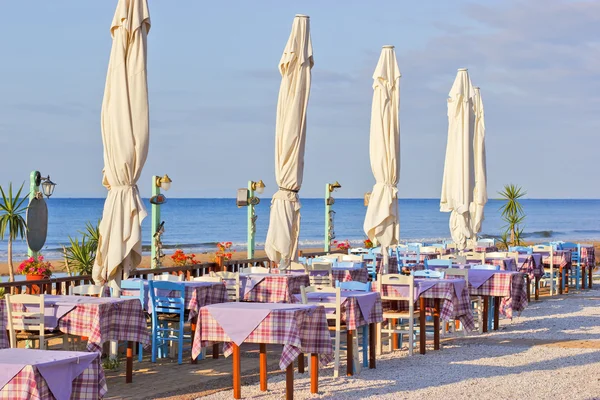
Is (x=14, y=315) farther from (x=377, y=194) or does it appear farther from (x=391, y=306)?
(x=377, y=194)

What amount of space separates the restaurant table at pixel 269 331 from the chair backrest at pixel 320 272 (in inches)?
141

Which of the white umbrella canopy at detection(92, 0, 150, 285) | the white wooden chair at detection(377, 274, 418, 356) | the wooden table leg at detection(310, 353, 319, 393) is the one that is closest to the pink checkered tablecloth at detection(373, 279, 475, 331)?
the white wooden chair at detection(377, 274, 418, 356)

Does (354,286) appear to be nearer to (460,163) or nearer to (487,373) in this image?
(487,373)

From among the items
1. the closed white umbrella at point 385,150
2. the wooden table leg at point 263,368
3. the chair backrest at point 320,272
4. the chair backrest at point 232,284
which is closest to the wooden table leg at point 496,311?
the closed white umbrella at point 385,150

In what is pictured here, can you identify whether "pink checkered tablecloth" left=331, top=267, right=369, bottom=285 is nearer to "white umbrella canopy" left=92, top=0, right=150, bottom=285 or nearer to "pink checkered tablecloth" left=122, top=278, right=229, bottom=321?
"pink checkered tablecloth" left=122, top=278, right=229, bottom=321

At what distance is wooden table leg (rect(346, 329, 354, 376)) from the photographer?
8.93 metres

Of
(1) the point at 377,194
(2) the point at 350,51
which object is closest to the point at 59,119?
(2) the point at 350,51

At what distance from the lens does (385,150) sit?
14438 millimetres

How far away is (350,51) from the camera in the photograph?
78.2ft

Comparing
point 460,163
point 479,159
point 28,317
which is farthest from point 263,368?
point 479,159

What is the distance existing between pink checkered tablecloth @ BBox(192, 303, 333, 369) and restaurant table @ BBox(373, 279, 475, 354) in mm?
2517

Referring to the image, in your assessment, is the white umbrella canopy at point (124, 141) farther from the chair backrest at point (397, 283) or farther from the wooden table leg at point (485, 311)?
the wooden table leg at point (485, 311)

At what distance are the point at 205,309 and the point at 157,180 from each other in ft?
29.6

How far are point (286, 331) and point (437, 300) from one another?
A: 363 centimetres
